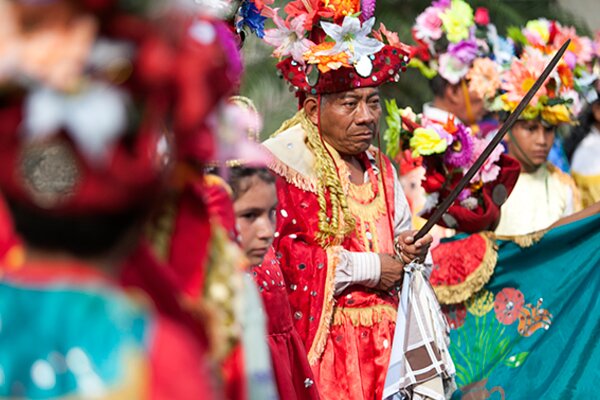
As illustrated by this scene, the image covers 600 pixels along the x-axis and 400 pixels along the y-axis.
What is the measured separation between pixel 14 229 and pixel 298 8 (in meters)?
3.32

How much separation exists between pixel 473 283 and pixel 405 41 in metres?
4.24

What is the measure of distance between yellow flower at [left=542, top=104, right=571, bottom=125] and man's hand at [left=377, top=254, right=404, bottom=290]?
2340 mm

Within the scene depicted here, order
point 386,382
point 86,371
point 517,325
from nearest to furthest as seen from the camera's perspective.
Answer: point 86,371
point 386,382
point 517,325

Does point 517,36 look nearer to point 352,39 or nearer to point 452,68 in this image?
point 452,68

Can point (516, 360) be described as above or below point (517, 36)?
below

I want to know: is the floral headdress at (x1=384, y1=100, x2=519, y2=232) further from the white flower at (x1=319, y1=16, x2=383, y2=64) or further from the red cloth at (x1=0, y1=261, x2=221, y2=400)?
the red cloth at (x1=0, y1=261, x2=221, y2=400)

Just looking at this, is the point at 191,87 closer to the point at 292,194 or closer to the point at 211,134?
the point at 211,134

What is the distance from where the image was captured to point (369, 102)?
5.11 m

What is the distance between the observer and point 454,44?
7.72 metres

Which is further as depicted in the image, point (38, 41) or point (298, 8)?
point (298, 8)

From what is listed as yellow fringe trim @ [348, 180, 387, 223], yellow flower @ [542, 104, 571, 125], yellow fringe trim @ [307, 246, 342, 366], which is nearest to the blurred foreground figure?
yellow fringe trim @ [307, 246, 342, 366]

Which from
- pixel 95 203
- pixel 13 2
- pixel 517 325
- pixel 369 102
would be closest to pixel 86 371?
pixel 95 203

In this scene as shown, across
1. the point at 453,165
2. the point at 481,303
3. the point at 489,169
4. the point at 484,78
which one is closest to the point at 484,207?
the point at 489,169

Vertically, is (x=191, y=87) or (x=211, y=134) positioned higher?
(x=191, y=87)
